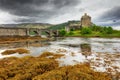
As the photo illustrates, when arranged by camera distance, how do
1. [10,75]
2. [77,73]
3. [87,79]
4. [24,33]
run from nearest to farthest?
[87,79]
[77,73]
[10,75]
[24,33]

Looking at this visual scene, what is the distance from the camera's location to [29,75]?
16.7 m

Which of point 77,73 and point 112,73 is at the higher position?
point 77,73

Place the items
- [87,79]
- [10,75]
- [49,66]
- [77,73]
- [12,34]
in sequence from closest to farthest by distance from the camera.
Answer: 1. [87,79]
2. [77,73]
3. [10,75]
4. [49,66]
5. [12,34]

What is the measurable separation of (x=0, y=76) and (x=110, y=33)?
161 m

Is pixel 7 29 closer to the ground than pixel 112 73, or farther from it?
farther from it

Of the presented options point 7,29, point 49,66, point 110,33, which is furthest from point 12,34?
point 49,66

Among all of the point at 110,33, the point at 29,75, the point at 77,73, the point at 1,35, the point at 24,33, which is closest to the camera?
the point at 77,73

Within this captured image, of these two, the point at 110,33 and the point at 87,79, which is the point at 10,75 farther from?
the point at 110,33

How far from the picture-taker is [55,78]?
48.0 ft

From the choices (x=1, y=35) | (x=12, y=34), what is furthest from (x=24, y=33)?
(x=1, y=35)

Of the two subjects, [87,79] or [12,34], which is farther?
[12,34]

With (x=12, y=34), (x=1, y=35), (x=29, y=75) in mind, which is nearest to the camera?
(x=29, y=75)

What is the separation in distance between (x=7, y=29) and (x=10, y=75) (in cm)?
12293

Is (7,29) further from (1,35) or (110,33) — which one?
(110,33)
